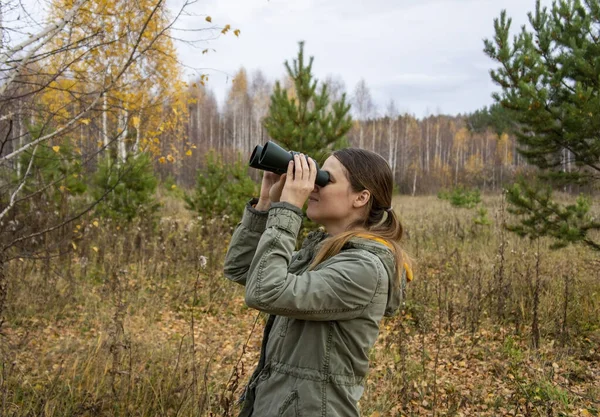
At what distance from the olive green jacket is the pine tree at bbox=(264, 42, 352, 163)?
515cm

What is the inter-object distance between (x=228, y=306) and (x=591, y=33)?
5471 mm

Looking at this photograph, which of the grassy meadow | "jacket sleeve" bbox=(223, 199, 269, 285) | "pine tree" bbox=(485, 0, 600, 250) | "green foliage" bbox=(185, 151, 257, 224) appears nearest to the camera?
"jacket sleeve" bbox=(223, 199, 269, 285)

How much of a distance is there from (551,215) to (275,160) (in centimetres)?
565

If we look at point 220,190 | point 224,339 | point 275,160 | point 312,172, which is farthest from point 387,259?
point 220,190

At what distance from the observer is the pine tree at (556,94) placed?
5355 millimetres

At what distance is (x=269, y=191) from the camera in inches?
67.0

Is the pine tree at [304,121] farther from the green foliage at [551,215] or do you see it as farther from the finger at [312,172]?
the finger at [312,172]

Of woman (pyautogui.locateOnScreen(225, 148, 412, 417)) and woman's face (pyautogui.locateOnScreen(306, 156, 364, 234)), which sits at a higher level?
woman's face (pyautogui.locateOnScreen(306, 156, 364, 234))

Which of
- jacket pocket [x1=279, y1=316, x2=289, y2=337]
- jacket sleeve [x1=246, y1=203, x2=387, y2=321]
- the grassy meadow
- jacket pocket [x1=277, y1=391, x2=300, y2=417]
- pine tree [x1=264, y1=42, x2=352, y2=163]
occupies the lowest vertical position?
the grassy meadow

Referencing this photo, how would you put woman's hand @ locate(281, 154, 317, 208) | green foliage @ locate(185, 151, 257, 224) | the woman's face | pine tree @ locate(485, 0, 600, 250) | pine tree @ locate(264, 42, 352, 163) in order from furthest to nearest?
green foliage @ locate(185, 151, 257, 224) < pine tree @ locate(264, 42, 352, 163) < pine tree @ locate(485, 0, 600, 250) < the woman's face < woman's hand @ locate(281, 154, 317, 208)

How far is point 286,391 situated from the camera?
136 cm

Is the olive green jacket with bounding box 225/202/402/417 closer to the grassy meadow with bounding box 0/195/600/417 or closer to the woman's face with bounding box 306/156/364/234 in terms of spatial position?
the woman's face with bounding box 306/156/364/234

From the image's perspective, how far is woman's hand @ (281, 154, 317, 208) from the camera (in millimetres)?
1412

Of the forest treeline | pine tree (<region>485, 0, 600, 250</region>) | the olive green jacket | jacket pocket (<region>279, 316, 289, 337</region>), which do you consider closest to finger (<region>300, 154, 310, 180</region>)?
the olive green jacket
